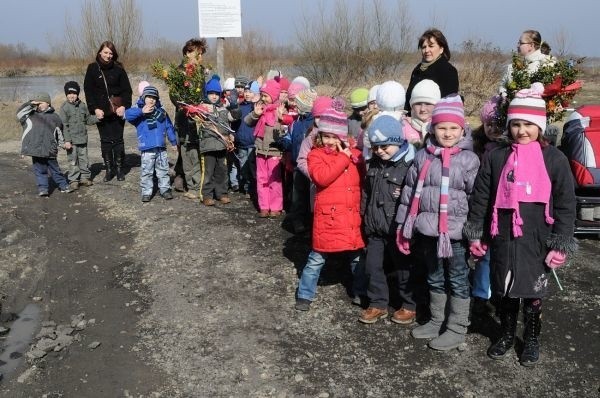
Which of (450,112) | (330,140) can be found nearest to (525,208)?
(450,112)

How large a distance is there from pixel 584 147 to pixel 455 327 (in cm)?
282

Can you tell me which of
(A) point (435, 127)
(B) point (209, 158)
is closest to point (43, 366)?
(A) point (435, 127)

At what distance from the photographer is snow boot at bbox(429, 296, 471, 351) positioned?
3.99 m

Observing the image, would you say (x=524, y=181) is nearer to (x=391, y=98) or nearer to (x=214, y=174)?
(x=391, y=98)

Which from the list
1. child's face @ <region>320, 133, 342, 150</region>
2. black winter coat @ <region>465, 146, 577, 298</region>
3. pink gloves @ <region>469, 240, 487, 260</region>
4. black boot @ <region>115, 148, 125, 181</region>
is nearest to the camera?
black winter coat @ <region>465, 146, 577, 298</region>

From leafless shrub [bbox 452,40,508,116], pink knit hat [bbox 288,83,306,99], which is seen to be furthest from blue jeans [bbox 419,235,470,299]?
leafless shrub [bbox 452,40,508,116]

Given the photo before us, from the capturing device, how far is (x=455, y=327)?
4031 millimetres

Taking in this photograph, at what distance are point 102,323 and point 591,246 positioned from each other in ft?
16.4

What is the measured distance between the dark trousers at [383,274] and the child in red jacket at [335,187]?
180mm

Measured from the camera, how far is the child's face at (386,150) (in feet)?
13.4

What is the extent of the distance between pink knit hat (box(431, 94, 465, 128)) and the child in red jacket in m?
0.79

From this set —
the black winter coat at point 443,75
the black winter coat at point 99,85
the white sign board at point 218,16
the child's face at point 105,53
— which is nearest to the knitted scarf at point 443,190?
the black winter coat at point 443,75

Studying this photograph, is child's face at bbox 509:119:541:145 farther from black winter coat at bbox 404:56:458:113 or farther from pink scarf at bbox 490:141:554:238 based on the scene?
black winter coat at bbox 404:56:458:113

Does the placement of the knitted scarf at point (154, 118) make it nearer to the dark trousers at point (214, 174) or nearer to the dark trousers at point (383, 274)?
the dark trousers at point (214, 174)
